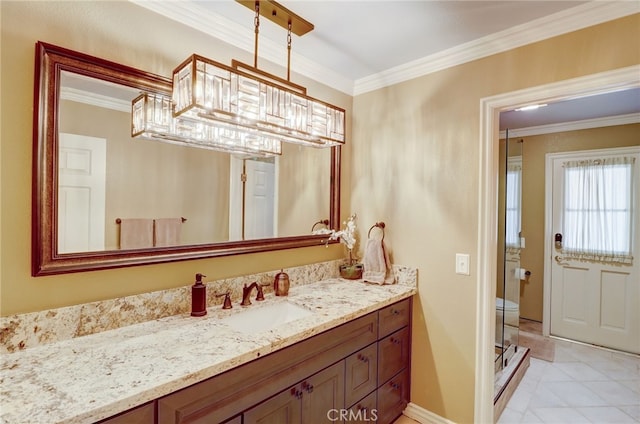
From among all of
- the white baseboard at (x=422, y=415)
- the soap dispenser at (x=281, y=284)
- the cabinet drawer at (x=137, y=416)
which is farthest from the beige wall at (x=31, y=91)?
the white baseboard at (x=422, y=415)

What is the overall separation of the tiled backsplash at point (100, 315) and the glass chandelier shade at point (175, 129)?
759 mm

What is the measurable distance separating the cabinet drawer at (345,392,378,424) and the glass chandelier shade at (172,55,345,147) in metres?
1.49

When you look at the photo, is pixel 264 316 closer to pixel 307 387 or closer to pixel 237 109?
pixel 307 387

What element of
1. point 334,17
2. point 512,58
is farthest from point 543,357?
point 334,17

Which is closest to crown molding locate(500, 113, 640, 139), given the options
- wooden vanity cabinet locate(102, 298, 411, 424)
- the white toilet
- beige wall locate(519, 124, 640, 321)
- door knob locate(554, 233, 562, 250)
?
beige wall locate(519, 124, 640, 321)

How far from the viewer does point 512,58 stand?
6.19 ft

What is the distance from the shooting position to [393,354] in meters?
2.09

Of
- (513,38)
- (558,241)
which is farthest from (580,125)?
(513,38)

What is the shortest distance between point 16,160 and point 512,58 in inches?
97.4

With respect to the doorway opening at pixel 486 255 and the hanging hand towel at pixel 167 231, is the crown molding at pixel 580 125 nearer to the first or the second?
the doorway opening at pixel 486 255

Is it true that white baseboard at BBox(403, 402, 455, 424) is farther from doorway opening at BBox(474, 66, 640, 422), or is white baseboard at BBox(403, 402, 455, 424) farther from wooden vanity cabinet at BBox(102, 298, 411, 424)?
doorway opening at BBox(474, 66, 640, 422)

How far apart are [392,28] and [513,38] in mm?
702

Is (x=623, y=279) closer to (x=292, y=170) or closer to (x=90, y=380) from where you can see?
(x=292, y=170)

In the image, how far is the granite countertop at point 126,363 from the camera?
35.4 inches
